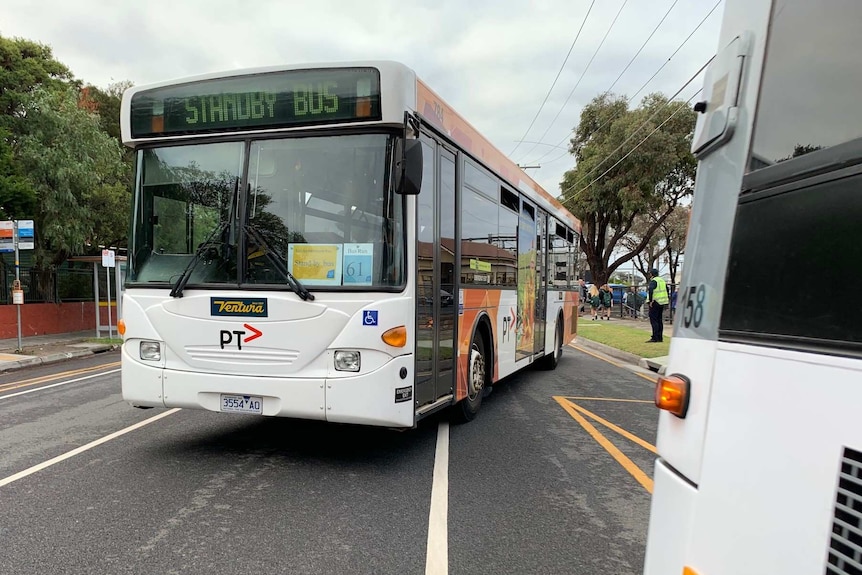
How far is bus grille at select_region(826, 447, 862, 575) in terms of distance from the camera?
52.1 inches

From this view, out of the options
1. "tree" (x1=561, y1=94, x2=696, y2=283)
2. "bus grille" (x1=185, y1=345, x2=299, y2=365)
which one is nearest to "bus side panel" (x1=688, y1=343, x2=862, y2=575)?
"bus grille" (x1=185, y1=345, x2=299, y2=365)

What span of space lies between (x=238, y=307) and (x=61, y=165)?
50.1 ft

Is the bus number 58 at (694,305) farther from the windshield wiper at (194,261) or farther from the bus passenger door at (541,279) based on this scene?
the bus passenger door at (541,279)

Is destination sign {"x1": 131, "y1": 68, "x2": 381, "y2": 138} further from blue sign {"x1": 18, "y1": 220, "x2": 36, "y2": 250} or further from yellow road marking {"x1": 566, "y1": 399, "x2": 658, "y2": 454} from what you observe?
blue sign {"x1": 18, "y1": 220, "x2": 36, "y2": 250}

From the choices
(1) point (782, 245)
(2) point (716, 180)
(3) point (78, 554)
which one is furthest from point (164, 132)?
(1) point (782, 245)

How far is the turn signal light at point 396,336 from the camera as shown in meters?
4.54

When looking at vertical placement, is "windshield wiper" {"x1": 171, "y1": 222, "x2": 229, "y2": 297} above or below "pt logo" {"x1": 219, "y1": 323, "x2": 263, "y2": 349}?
above

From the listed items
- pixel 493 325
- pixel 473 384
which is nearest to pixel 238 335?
pixel 473 384

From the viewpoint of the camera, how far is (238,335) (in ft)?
15.5

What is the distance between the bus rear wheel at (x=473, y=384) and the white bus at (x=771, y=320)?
4.35m

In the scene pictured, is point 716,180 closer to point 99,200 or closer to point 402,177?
point 402,177

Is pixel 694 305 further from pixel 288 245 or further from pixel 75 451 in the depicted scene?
pixel 75 451

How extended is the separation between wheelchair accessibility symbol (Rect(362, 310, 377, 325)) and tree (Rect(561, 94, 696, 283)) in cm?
2454

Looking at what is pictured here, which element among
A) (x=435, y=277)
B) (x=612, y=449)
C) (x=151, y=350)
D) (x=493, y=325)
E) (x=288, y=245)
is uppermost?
(x=288, y=245)
